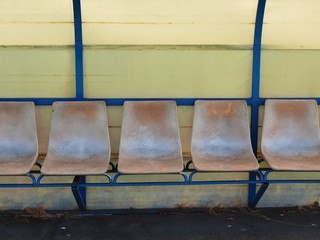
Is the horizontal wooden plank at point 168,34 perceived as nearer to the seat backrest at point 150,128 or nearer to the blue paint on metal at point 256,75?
the blue paint on metal at point 256,75

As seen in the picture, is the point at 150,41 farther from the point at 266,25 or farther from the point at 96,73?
the point at 266,25

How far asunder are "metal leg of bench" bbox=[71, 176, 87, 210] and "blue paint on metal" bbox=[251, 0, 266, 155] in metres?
1.56

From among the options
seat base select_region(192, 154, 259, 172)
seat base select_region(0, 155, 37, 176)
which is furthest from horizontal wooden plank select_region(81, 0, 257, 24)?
seat base select_region(0, 155, 37, 176)

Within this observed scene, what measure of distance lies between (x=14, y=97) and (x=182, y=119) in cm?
149

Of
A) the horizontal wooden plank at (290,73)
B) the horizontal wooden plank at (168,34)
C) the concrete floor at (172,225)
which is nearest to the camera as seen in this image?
the concrete floor at (172,225)

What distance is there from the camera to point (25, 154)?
3863mm

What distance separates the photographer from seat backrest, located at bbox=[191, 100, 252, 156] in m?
3.96

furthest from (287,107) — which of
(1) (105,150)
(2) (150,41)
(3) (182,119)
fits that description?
(1) (105,150)

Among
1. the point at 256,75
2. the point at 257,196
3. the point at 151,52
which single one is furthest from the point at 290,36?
the point at 257,196

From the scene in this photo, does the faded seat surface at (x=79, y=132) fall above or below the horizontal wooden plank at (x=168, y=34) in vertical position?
below

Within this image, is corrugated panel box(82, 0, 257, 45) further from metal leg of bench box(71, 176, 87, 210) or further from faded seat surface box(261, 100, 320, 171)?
metal leg of bench box(71, 176, 87, 210)

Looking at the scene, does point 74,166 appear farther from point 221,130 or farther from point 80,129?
point 221,130

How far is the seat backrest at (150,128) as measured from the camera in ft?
12.8

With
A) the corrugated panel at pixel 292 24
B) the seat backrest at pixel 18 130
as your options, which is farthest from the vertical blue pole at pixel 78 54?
the corrugated panel at pixel 292 24
